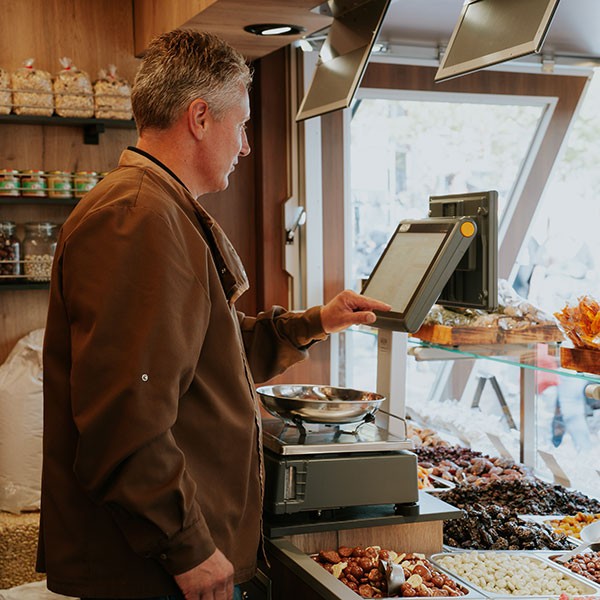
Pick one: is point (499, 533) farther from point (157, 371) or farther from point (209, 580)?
point (157, 371)

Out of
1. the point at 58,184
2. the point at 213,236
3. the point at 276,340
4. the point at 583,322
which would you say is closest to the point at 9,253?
the point at 58,184

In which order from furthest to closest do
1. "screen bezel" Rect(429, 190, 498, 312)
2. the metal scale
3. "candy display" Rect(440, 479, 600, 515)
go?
"candy display" Rect(440, 479, 600, 515) → "screen bezel" Rect(429, 190, 498, 312) → the metal scale

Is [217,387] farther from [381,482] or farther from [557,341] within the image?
[557,341]

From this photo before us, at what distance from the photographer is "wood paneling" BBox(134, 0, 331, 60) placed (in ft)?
9.61

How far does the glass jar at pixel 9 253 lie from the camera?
366 centimetres

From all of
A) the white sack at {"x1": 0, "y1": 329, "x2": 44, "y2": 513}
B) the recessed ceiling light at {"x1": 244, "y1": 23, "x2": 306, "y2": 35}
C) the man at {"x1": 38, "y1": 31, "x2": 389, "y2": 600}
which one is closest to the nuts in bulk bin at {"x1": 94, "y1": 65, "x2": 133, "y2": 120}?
the recessed ceiling light at {"x1": 244, "y1": 23, "x2": 306, "y2": 35}

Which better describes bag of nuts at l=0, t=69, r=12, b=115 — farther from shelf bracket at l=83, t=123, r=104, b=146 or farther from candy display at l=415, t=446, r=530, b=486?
candy display at l=415, t=446, r=530, b=486

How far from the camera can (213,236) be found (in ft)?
5.24

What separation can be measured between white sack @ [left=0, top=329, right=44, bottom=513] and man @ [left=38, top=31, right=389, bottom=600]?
79.4 inches

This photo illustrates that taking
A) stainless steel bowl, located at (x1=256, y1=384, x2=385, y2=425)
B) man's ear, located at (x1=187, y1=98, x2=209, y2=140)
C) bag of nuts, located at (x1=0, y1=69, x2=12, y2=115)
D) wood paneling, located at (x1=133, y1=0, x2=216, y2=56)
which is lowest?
stainless steel bowl, located at (x1=256, y1=384, x2=385, y2=425)

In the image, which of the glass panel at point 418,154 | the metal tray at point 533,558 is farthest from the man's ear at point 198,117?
the glass panel at point 418,154

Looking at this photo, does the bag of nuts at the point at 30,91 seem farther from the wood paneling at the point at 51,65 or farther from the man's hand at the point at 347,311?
the man's hand at the point at 347,311

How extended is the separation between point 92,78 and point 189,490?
9.92ft

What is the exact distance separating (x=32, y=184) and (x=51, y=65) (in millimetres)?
641
